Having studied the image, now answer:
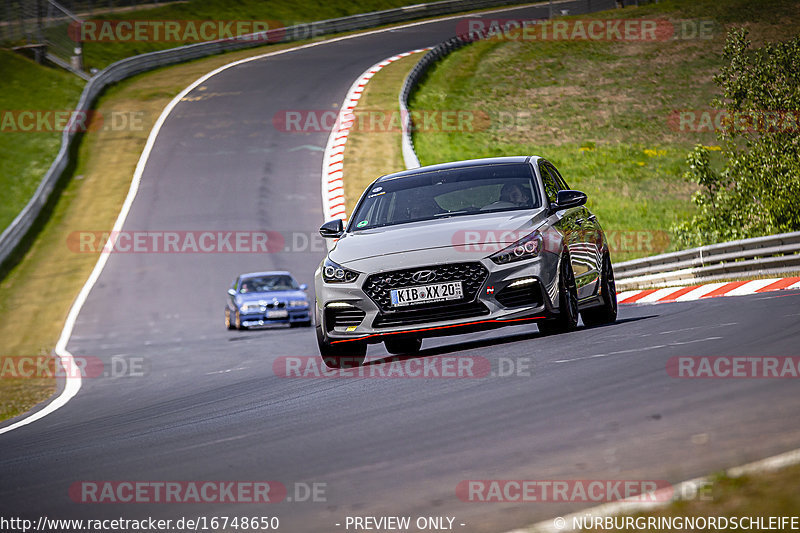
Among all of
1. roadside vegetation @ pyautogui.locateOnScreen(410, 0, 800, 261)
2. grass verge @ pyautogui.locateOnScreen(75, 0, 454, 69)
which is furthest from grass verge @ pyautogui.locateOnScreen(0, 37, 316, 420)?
roadside vegetation @ pyautogui.locateOnScreen(410, 0, 800, 261)

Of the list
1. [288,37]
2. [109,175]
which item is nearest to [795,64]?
[109,175]

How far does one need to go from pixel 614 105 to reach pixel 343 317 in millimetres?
38381

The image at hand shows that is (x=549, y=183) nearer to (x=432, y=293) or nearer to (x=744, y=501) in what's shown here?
(x=432, y=293)

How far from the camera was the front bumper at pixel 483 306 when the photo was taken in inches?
376

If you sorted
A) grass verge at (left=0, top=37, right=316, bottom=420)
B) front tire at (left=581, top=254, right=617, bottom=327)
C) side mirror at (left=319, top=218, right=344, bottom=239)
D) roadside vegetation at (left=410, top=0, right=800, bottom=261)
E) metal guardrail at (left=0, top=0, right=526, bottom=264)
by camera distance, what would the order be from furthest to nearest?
roadside vegetation at (left=410, top=0, right=800, bottom=261), metal guardrail at (left=0, top=0, right=526, bottom=264), grass verge at (left=0, top=37, right=316, bottom=420), front tire at (left=581, top=254, right=617, bottom=327), side mirror at (left=319, top=218, right=344, bottom=239)

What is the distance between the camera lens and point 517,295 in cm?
958

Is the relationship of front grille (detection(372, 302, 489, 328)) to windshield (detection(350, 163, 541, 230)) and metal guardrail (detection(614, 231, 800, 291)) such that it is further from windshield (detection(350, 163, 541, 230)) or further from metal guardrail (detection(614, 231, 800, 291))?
metal guardrail (detection(614, 231, 800, 291))

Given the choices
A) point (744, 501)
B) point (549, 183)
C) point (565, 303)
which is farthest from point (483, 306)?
point (744, 501)

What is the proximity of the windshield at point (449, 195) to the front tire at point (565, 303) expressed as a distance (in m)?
0.89

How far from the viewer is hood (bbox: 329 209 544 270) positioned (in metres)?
9.71

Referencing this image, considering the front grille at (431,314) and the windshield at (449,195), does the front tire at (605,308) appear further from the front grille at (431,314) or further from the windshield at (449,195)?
the front grille at (431,314)

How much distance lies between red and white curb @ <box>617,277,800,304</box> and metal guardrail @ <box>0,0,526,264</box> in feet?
56.0

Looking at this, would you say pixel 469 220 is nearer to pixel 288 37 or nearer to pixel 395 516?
pixel 395 516

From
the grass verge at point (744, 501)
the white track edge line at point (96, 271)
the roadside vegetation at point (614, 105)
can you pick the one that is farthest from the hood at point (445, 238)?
the roadside vegetation at point (614, 105)
